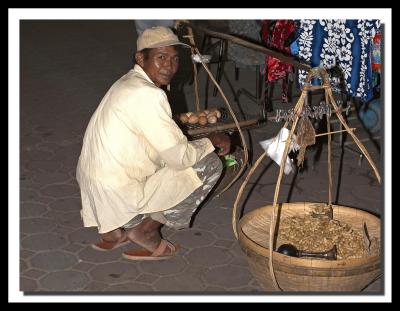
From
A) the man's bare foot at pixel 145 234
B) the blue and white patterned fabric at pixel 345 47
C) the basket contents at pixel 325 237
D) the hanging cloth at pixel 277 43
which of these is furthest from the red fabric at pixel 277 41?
the man's bare foot at pixel 145 234

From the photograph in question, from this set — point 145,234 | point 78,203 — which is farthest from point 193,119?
point 145,234

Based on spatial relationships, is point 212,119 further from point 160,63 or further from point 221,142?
point 160,63

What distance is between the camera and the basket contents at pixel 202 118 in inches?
206

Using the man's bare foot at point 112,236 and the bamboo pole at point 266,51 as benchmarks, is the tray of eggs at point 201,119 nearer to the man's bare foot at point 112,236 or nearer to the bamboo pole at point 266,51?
the bamboo pole at point 266,51

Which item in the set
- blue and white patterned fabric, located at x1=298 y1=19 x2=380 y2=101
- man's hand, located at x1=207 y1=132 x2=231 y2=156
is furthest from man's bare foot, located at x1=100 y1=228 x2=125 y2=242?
blue and white patterned fabric, located at x1=298 y1=19 x2=380 y2=101

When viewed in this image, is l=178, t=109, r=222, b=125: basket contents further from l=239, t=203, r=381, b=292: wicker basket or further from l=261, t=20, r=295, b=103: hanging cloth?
l=239, t=203, r=381, b=292: wicker basket

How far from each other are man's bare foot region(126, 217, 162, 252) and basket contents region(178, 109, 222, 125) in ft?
4.03

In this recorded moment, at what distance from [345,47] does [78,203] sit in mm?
2451

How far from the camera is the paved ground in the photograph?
399 centimetres

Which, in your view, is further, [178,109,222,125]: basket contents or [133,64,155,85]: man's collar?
[178,109,222,125]: basket contents

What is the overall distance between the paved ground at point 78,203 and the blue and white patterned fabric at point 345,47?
2.16 feet

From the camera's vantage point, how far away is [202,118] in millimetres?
5258

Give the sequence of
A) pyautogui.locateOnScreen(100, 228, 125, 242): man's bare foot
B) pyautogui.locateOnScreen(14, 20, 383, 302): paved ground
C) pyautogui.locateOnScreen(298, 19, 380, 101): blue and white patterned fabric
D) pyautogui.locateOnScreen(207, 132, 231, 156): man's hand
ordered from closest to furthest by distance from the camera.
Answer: pyautogui.locateOnScreen(14, 20, 383, 302): paved ground → pyautogui.locateOnScreen(100, 228, 125, 242): man's bare foot → pyautogui.locateOnScreen(207, 132, 231, 156): man's hand → pyautogui.locateOnScreen(298, 19, 380, 101): blue and white patterned fabric

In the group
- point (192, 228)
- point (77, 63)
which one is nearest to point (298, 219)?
point (192, 228)
